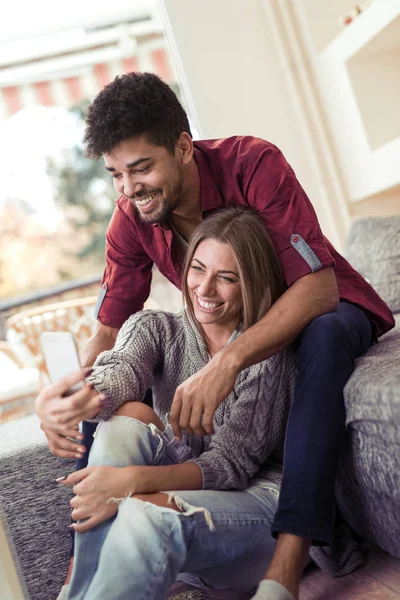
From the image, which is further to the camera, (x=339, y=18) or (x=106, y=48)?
(x=106, y=48)

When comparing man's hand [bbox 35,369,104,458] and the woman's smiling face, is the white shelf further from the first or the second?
man's hand [bbox 35,369,104,458]

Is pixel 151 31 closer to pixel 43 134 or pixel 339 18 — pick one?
pixel 43 134

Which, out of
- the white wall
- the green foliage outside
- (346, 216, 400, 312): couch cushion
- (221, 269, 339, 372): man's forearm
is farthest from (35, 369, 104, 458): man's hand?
the green foliage outside

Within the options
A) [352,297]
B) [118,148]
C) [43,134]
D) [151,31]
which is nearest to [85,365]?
[118,148]

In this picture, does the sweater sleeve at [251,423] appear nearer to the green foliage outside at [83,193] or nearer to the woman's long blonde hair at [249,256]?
the woman's long blonde hair at [249,256]

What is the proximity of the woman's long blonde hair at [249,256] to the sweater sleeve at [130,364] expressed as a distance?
0.10 metres

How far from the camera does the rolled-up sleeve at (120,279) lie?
67.2 inches

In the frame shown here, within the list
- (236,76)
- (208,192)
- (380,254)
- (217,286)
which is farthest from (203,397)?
(236,76)

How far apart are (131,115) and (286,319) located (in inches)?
20.5

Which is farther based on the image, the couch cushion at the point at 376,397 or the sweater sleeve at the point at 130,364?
the sweater sleeve at the point at 130,364

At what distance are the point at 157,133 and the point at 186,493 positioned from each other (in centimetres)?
72

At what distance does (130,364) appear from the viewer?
1368 mm

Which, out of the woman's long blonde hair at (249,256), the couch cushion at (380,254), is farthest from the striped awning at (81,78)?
the woman's long blonde hair at (249,256)

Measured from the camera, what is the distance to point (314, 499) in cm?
115
